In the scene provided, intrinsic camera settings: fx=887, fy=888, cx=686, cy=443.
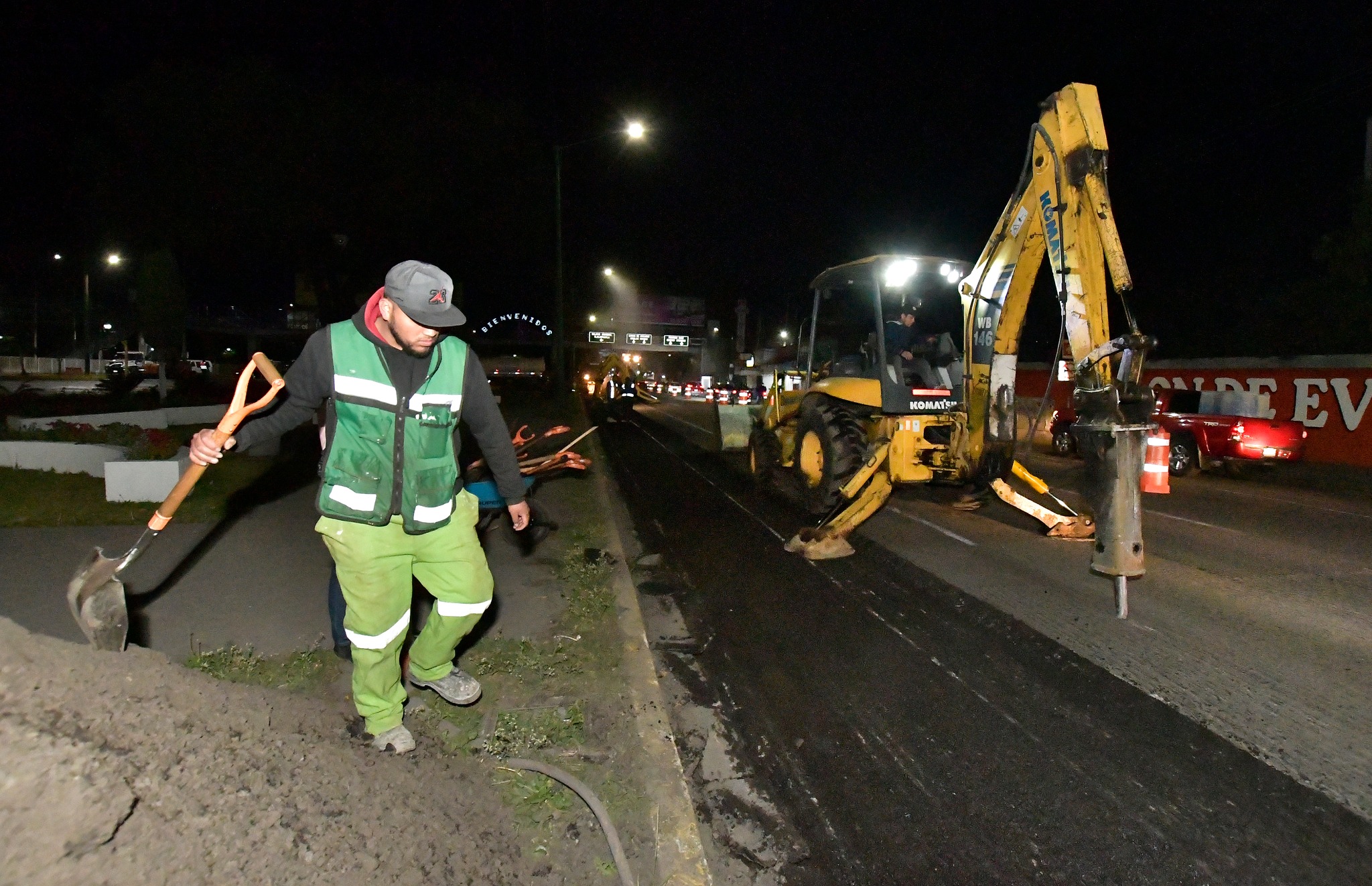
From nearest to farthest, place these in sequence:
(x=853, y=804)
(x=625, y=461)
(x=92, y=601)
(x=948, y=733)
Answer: (x=92, y=601) < (x=853, y=804) < (x=948, y=733) < (x=625, y=461)

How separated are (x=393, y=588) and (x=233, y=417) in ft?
2.98

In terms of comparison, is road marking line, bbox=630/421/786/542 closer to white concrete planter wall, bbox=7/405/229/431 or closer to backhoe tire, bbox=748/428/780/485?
backhoe tire, bbox=748/428/780/485

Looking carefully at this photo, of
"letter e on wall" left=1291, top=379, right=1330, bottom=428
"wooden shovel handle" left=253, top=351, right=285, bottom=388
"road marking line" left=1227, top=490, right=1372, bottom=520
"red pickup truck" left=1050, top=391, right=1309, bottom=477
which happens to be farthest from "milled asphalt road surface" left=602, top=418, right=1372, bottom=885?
"letter e on wall" left=1291, top=379, right=1330, bottom=428

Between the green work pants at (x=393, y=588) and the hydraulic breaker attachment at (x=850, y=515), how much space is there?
16.0ft

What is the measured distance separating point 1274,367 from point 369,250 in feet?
69.1

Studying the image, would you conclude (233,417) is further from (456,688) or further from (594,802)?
(594,802)

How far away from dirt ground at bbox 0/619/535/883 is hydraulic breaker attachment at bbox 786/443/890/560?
17.7 ft

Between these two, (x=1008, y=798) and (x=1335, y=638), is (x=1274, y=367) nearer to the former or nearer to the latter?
(x=1335, y=638)

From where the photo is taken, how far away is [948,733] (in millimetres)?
4484

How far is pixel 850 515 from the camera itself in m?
8.52

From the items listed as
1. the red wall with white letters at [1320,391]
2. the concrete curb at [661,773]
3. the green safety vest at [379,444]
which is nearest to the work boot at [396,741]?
the green safety vest at [379,444]

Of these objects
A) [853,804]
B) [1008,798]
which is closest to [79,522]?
[853,804]

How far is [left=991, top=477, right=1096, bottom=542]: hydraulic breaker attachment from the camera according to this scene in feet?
28.6

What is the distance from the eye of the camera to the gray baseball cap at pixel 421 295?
345cm
